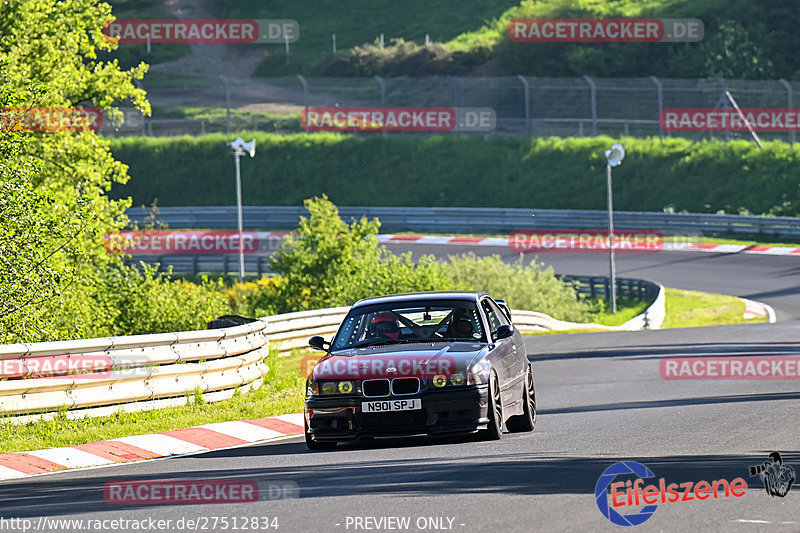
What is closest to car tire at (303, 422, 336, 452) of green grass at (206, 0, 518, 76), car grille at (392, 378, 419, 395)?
car grille at (392, 378, 419, 395)

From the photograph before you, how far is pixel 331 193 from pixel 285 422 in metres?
44.6

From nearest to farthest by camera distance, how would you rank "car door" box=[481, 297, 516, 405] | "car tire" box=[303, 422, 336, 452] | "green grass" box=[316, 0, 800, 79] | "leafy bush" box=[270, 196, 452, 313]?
"car tire" box=[303, 422, 336, 452] < "car door" box=[481, 297, 516, 405] < "leafy bush" box=[270, 196, 452, 313] < "green grass" box=[316, 0, 800, 79]

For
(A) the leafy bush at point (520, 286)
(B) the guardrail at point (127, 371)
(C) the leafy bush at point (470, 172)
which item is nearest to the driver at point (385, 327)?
(B) the guardrail at point (127, 371)

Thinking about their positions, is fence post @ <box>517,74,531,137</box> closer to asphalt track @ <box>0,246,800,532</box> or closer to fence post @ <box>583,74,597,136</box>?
fence post @ <box>583,74,597,136</box>

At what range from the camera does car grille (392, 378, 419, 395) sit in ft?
35.9

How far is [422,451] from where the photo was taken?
11211mm

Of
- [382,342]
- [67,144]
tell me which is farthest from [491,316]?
[67,144]

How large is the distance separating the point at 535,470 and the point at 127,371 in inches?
228

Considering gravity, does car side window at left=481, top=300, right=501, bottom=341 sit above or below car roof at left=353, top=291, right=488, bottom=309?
below

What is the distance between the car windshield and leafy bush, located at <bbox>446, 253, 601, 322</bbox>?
2321cm

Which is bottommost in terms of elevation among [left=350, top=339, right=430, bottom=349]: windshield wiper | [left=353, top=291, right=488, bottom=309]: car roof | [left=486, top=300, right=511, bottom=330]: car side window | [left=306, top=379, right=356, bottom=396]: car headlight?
[left=306, top=379, right=356, bottom=396]: car headlight

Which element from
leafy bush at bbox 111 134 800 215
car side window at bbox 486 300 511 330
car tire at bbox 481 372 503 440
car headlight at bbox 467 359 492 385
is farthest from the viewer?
leafy bush at bbox 111 134 800 215

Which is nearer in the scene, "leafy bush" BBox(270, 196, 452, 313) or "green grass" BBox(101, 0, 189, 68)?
"leafy bush" BBox(270, 196, 452, 313)

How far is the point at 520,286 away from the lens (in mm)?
36562
